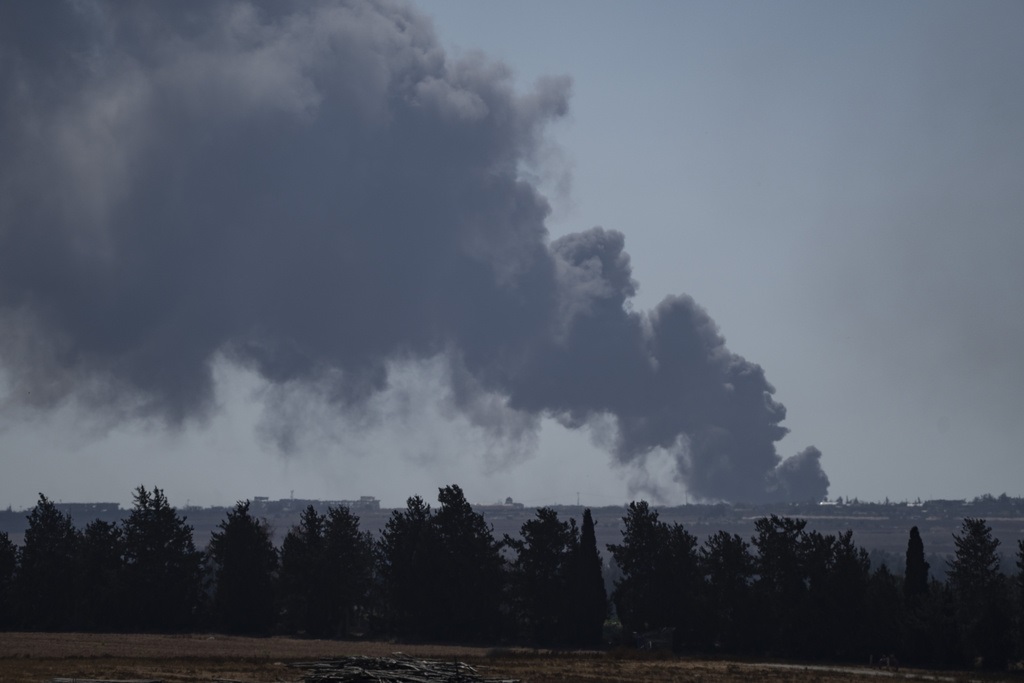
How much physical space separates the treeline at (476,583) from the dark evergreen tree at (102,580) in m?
0.13

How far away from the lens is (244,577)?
7762cm

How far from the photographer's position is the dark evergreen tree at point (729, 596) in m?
69.4

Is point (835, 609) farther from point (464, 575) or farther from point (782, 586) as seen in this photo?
point (464, 575)

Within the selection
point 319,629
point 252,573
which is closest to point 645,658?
point 319,629

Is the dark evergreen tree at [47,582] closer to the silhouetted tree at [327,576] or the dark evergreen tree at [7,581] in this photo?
the dark evergreen tree at [7,581]

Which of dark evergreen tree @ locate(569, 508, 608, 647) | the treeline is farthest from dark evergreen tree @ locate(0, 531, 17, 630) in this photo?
dark evergreen tree @ locate(569, 508, 608, 647)

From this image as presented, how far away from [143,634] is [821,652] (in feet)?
131

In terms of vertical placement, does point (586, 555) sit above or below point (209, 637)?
above

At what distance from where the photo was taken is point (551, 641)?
240 ft

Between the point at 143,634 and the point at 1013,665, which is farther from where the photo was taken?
the point at 143,634

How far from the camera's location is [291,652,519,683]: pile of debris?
3791 centimetres

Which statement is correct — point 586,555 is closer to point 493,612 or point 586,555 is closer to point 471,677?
point 493,612

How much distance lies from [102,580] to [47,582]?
3565 millimetres

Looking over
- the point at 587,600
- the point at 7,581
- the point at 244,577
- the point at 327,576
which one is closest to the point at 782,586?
the point at 587,600
